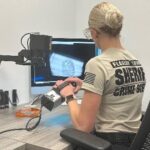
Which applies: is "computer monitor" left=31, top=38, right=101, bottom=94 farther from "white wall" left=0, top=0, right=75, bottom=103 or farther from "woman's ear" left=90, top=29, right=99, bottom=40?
"woman's ear" left=90, top=29, right=99, bottom=40

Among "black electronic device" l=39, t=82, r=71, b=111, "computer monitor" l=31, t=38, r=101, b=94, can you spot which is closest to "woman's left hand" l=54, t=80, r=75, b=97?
"black electronic device" l=39, t=82, r=71, b=111

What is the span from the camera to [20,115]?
1.99 metres

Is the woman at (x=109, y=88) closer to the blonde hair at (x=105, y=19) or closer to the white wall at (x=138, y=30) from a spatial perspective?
the blonde hair at (x=105, y=19)

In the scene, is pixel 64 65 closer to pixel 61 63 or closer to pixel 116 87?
pixel 61 63

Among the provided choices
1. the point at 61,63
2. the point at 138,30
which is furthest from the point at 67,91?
the point at 138,30

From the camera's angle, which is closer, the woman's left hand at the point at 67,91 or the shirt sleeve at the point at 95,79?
the shirt sleeve at the point at 95,79

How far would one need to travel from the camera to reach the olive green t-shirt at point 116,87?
59.7 inches

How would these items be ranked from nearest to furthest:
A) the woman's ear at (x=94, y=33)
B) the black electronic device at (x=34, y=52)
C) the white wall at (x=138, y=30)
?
the woman's ear at (x=94, y=33)
the black electronic device at (x=34, y=52)
the white wall at (x=138, y=30)

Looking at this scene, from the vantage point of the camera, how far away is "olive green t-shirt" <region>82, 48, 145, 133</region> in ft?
4.97

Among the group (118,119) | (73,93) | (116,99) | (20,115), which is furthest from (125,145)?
(20,115)

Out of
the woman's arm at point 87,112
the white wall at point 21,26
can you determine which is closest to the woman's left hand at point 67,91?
the woman's arm at point 87,112

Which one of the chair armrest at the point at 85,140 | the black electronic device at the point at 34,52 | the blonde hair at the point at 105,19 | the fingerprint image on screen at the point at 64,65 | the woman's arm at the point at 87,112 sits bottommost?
the chair armrest at the point at 85,140

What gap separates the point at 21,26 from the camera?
2.33m

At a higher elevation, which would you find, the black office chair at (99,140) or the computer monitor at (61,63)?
the computer monitor at (61,63)
